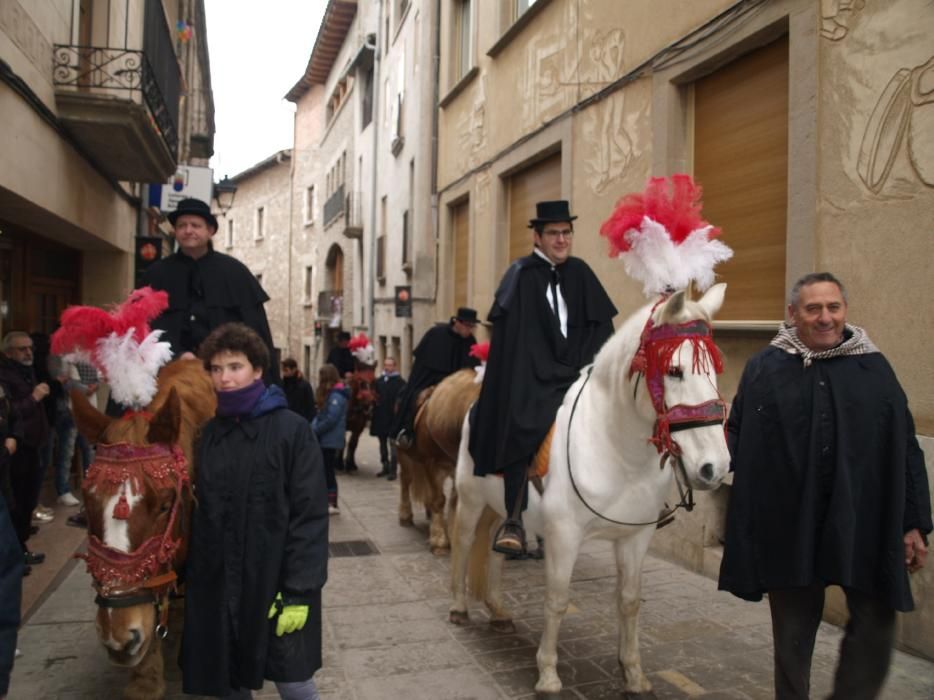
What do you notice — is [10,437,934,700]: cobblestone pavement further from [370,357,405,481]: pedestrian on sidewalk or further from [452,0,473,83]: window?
[452,0,473,83]: window

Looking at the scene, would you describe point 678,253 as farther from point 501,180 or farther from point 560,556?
point 501,180

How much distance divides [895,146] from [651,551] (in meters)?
4.08

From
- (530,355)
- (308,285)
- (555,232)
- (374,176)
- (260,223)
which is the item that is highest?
(260,223)

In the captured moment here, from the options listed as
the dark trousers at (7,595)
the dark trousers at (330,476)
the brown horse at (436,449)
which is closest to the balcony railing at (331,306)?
the dark trousers at (330,476)

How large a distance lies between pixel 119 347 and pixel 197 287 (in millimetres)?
1418

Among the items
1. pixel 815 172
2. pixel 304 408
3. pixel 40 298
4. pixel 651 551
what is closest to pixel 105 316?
pixel 815 172

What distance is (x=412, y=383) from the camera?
7668mm

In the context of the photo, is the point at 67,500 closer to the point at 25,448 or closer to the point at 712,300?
the point at 25,448

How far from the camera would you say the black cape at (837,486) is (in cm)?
290

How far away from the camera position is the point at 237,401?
113 inches

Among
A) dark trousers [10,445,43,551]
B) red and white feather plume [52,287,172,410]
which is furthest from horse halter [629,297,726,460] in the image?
dark trousers [10,445,43,551]

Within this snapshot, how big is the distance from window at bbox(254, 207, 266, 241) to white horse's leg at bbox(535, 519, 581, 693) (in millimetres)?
39403

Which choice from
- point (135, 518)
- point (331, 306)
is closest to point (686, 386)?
point (135, 518)

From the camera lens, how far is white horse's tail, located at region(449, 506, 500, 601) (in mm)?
5008
